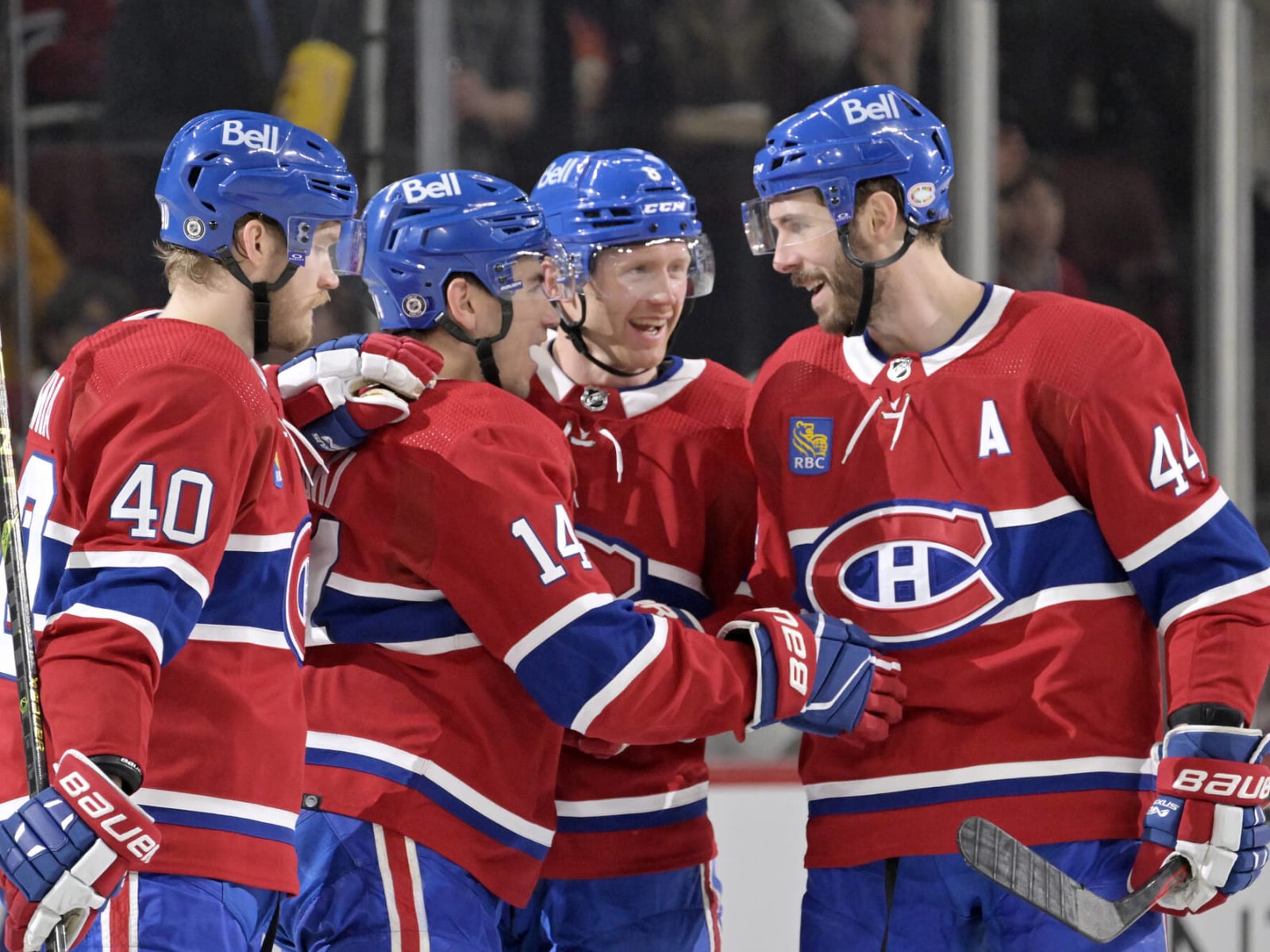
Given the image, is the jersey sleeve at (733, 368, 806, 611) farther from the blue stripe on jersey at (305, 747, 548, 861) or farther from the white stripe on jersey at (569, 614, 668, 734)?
the blue stripe on jersey at (305, 747, 548, 861)

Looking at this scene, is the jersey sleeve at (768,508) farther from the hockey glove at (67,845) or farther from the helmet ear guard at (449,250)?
the hockey glove at (67,845)

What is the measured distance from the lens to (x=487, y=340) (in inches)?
84.8

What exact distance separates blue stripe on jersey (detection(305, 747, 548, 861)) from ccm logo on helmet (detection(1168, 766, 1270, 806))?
801 millimetres

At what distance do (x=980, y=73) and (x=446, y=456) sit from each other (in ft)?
8.87

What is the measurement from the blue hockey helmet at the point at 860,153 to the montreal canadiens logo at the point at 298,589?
78cm

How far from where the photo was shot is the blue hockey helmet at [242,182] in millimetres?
1897

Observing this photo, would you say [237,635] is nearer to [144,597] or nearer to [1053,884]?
[144,597]

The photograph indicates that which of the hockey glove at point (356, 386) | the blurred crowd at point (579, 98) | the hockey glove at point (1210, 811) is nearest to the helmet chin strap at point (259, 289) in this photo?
the hockey glove at point (356, 386)

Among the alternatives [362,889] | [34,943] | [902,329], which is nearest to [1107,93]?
[902,329]

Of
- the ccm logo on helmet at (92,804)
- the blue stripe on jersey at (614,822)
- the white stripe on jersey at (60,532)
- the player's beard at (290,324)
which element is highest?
the player's beard at (290,324)

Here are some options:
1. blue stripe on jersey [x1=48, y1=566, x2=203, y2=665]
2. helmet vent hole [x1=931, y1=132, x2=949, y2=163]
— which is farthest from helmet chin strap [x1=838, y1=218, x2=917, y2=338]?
blue stripe on jersey [x1=48, y1=566, x2=203, y2=665]

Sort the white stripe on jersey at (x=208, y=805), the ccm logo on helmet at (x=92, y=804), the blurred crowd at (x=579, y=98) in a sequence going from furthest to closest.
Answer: the blurred crowd at (x=579, y=98) → the white stripe on jersey at (x=208, y=805) → the ccm logo on helmet at (x=92, y=804)

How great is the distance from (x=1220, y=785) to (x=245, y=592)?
111 centimetres

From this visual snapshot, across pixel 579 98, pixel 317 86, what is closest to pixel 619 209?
pixel 579 98
